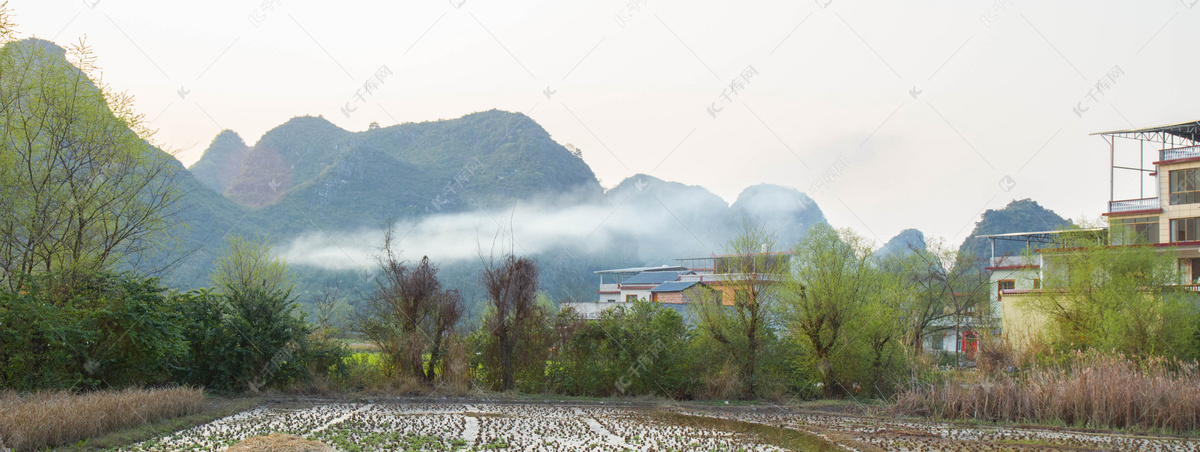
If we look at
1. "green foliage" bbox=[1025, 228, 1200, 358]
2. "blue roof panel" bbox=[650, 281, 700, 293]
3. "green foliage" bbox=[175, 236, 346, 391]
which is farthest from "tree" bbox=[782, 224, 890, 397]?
"blue roof panel" bbox=[650, 281, 700, 293]

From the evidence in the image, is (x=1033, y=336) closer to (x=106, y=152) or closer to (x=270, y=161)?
(x=106, y=152)

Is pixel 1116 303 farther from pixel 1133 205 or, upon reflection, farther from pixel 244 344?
pixel 244 344

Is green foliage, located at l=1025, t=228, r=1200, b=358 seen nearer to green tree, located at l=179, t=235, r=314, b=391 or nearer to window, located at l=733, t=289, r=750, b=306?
window, located at l=733, t=289, r=750, b=306

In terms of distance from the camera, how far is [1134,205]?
1422 inches

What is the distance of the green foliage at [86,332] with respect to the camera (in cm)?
1534

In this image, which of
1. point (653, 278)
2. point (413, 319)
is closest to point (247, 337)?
point (413, 319)

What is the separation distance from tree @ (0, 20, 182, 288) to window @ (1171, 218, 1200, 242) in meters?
40.6

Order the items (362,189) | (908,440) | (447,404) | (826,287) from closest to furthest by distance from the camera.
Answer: (908,440)
(447,404)
(826,287)
(362,189)

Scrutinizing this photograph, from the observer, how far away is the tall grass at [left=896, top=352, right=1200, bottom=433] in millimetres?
13961

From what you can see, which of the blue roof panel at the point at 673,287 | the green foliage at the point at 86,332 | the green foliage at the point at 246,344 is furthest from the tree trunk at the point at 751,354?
the blue roof panel at the point at 673,287

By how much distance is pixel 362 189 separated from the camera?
99188 millimetres

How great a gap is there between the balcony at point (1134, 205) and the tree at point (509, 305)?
1247 inches

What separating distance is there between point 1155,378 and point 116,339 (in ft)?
73.7

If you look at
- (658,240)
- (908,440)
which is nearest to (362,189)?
(658,240)
